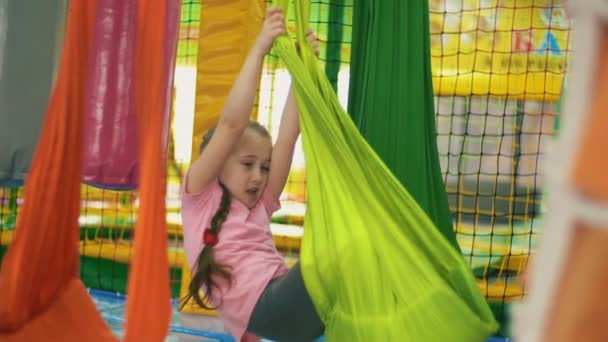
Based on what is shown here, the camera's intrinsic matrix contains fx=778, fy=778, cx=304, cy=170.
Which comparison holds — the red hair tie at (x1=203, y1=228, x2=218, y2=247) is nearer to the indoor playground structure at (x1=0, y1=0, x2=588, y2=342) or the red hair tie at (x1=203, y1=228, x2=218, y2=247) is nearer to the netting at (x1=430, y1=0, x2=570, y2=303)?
the indoor playground structure at (x1=0, y1=0, x2=588, y2=342)

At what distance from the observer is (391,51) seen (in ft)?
4.31

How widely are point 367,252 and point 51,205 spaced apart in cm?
66

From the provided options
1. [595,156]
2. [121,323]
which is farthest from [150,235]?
[121,323]

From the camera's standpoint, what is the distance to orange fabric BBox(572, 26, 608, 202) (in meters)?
0.35

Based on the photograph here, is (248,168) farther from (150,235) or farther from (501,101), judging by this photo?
(501,101)

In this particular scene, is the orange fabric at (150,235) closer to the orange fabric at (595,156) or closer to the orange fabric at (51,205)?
the orange fabric at (51,205)

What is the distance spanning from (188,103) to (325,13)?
0.90 metres

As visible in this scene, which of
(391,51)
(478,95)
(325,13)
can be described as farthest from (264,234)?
(478,95)

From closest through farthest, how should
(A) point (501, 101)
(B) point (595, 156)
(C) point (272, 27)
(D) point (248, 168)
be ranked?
(B) point (595, 156), (C) point (272, 27), (D) point (248, 168), (A) point (501, 101)

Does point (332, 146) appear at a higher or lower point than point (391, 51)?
lower

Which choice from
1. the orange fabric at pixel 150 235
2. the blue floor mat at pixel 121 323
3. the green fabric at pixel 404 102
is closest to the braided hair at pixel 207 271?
the orange fabric at pixel 150 235

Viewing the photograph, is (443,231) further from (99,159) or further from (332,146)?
(99,159)

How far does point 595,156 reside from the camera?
354mm

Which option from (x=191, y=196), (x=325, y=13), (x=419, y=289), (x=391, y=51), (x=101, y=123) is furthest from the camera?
(x=325, y=13)
